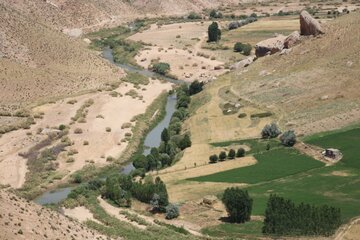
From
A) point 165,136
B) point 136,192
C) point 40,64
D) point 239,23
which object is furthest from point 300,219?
point 239,23

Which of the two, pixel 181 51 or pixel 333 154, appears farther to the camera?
pixel 181 51

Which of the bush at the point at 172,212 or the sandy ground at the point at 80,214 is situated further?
the sandy ground at the point at 80,214

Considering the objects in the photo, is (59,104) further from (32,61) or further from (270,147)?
(270,147)

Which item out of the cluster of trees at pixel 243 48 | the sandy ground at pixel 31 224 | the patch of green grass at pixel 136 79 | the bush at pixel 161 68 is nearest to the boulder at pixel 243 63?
the bush at pixel 161 68

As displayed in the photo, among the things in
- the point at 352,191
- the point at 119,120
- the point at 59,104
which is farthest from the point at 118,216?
the point at 59,104

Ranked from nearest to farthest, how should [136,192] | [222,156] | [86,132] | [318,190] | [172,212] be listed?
1. [172,212]
2. [318,190]
3. [136,192]
4. [222,156]
5. [86,132]

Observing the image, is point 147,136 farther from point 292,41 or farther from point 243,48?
point 243,48

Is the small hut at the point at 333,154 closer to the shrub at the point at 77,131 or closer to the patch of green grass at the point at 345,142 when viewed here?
the patch of green grass at the point at 345,142
